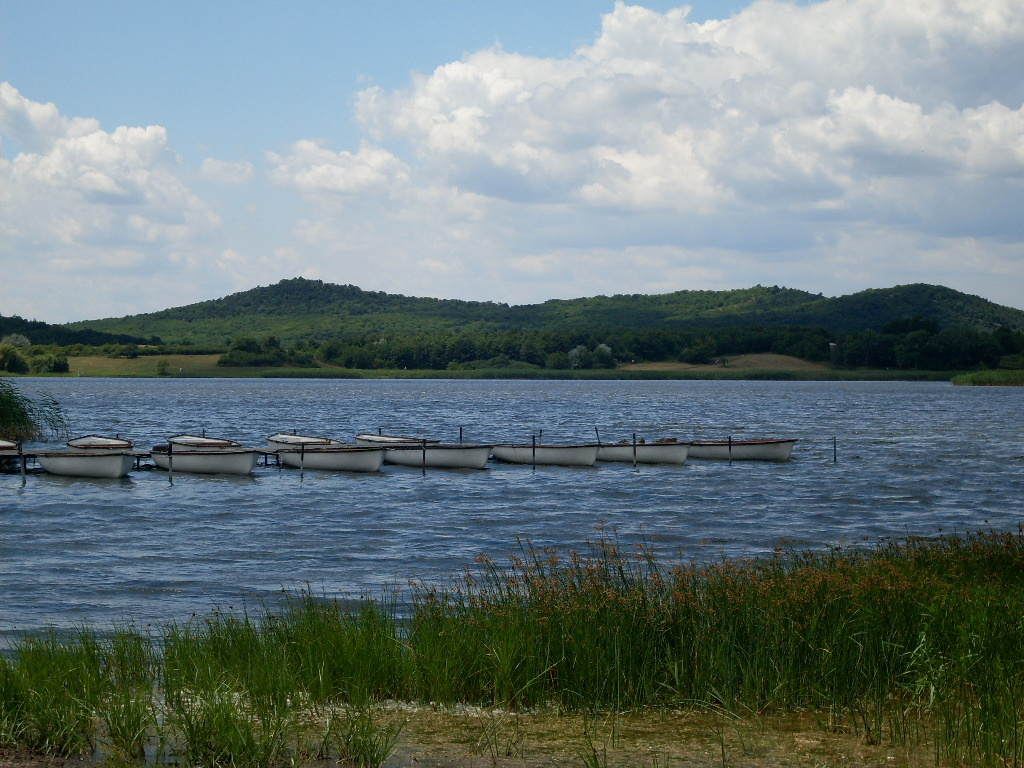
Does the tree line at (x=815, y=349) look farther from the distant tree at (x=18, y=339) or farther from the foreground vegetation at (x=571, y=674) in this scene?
the foreground vegetation at (x=571, y=674)

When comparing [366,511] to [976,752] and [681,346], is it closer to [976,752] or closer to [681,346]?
[976,752]

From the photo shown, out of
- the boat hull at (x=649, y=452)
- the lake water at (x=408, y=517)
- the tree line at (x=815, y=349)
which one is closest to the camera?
the lake water at (x=408, y=517)

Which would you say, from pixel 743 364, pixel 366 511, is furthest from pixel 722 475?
pixel 743 364

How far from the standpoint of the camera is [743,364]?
19125cm

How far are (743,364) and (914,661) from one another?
186687mm

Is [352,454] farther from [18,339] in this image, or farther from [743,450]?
[18,339]

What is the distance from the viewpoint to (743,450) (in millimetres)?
45812

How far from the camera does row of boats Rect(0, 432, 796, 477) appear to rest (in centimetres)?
3488

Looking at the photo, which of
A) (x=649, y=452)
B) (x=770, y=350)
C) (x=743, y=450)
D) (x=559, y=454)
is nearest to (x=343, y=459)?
(x=559, y=454)

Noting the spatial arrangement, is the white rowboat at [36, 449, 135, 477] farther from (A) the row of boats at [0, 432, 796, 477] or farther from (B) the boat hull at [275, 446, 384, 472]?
(B) the boat hull at [275, 446, 384, 472]

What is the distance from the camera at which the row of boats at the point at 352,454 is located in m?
34.9

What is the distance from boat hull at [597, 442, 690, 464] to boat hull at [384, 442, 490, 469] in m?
6.03

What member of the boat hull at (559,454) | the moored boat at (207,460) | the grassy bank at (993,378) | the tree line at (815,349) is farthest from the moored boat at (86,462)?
the tree line at (815,349)

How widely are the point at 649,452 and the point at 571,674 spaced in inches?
1327
